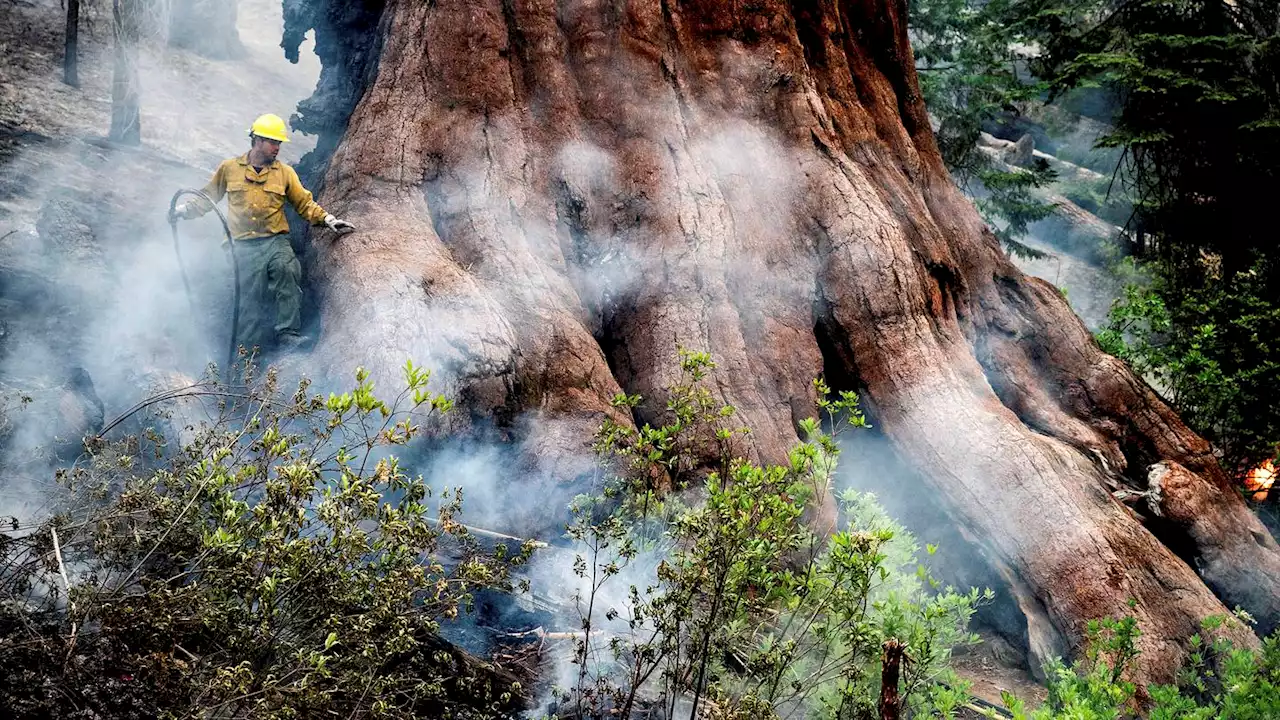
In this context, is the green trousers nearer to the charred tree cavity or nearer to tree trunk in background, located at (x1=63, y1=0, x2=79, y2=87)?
the charred tree cavity

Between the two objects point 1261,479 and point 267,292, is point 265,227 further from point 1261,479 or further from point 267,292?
point 1261,479

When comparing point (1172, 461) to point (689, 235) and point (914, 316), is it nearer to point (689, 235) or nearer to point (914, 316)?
point (914, 316)

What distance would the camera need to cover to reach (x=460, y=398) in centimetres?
567

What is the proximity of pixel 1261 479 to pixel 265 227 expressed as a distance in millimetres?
10327

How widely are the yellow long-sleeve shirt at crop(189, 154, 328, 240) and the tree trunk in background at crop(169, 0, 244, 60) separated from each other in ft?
50.2

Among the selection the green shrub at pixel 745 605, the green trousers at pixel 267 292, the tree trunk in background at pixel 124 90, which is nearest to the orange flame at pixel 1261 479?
the green shrub at pixel 745 605

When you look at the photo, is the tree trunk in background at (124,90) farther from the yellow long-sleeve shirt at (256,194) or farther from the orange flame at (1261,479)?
the orange flame at (1261,479)

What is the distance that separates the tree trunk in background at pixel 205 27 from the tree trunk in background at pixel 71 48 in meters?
5.11

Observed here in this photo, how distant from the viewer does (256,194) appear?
6.62 meters

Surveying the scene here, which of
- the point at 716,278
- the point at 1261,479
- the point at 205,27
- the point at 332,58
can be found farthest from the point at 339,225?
the point at 205,27

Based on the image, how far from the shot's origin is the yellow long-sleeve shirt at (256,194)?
6.60 m

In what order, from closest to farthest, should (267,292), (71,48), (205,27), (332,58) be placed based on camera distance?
(267,292)
(332,58)
(71,48)
(205,27)

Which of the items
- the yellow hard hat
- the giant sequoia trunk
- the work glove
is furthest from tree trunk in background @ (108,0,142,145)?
the work glove

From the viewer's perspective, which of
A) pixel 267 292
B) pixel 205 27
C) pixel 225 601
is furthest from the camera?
pixel 205 27
